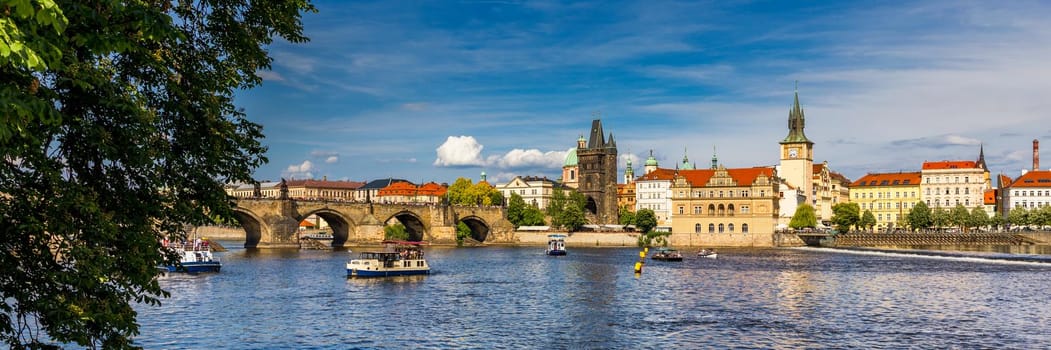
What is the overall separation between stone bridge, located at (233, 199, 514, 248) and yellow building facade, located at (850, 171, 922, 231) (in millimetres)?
68465

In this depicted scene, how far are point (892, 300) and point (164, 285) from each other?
4042 centimetres

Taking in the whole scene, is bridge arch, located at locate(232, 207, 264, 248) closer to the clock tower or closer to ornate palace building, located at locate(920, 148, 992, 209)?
the clock tower

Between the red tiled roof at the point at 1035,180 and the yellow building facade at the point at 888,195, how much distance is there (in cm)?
1578

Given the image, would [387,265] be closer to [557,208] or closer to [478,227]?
[478,227]

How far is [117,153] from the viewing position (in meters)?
14.1

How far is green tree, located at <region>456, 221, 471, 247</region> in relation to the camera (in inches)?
5285

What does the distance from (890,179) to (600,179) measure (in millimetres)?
52024

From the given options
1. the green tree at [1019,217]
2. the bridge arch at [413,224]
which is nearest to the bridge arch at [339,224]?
the bridge arch at [413,224]

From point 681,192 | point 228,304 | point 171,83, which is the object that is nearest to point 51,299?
point 171,83

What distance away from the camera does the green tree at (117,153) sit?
39.5ft

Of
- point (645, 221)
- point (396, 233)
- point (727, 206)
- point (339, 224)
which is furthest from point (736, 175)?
point (339, 224)

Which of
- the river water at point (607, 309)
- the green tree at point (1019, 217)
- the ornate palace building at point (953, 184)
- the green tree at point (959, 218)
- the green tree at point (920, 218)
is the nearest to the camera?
the river water at point (607, 309)

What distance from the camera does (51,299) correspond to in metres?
13.7

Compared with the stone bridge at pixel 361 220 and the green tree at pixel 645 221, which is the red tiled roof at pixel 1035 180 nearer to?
the green tree at pixel 645 221
